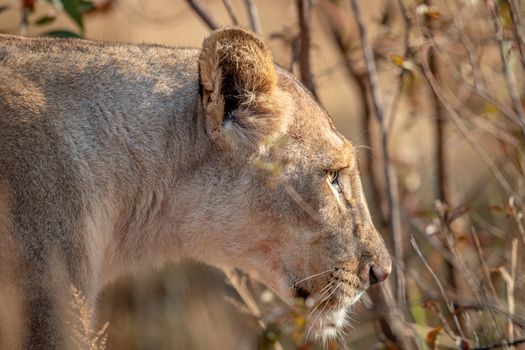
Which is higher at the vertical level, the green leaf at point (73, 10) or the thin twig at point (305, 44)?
the green leaf at point (73, 10)

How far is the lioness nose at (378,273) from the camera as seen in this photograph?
382 cm

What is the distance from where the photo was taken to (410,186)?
610 centimetres

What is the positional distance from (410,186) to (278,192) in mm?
2555

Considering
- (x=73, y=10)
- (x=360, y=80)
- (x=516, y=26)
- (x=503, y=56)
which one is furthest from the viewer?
(x=360, y=80)

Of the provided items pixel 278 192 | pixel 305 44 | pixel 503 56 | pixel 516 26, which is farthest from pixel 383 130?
pixel 278 192

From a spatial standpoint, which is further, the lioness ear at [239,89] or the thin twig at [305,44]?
the thin twig at [305,44]

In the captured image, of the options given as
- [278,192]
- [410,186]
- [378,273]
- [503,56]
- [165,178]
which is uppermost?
[503,56]

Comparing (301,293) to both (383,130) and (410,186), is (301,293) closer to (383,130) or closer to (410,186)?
(383,130)

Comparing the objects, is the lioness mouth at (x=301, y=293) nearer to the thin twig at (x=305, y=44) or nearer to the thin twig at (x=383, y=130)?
the thin twig at (x=383, y=130)

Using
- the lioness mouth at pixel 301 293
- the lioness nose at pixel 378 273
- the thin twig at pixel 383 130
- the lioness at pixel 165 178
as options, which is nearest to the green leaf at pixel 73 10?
the lioness at pixel 165 178

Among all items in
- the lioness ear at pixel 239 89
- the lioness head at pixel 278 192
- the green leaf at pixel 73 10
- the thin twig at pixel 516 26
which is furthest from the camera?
the green leaf at pixel 73 10

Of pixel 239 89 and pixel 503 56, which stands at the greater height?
pixel 239 89

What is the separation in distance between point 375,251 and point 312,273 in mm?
267

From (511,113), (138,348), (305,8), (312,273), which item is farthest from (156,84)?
(138,348)
